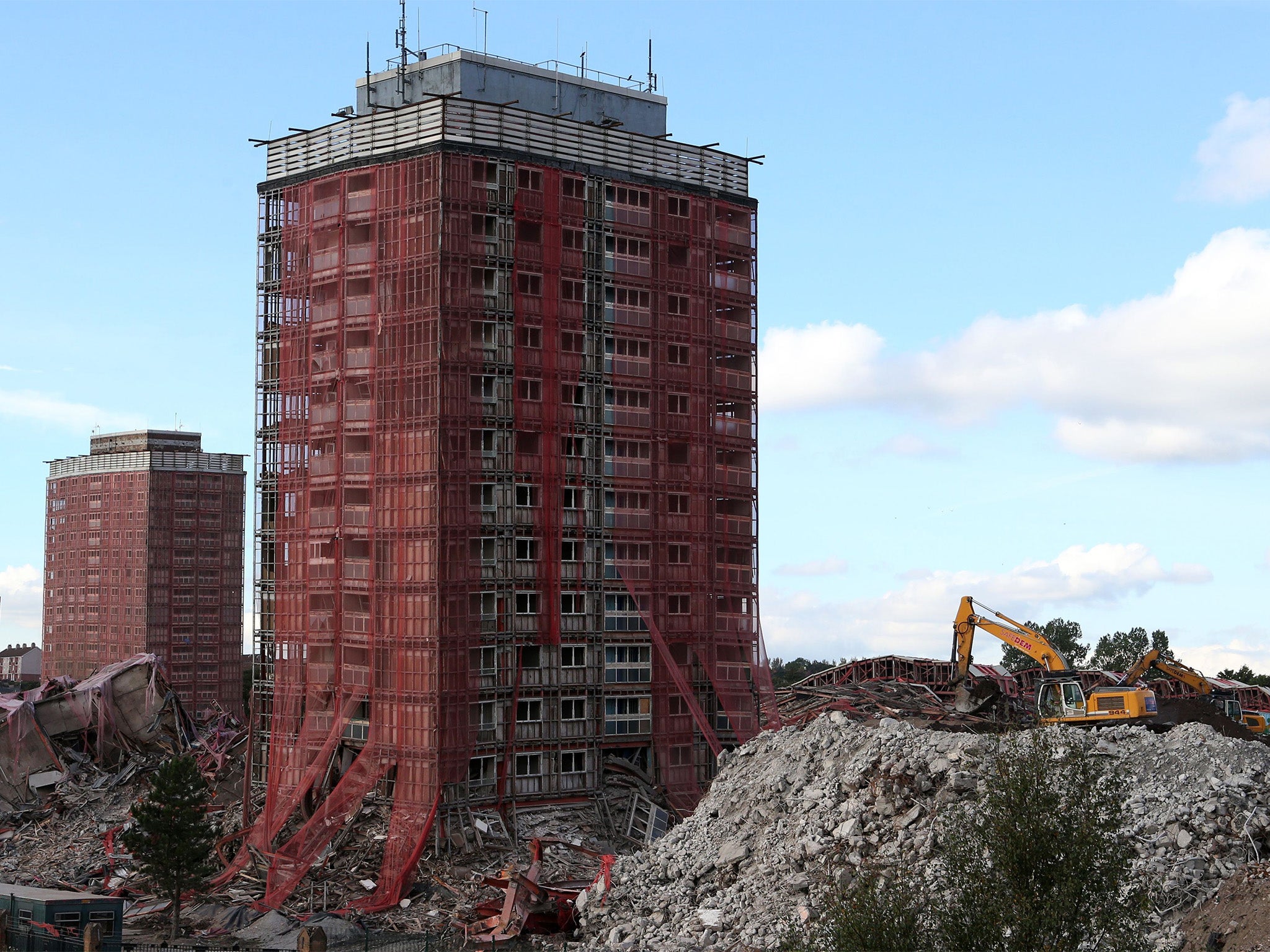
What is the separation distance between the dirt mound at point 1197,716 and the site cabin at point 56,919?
45.8 m

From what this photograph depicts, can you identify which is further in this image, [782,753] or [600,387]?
[600,387]

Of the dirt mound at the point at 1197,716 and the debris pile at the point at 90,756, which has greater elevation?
the dirt mound at the point at 1197,716

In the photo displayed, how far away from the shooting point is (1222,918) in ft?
132

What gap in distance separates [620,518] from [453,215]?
18.1 metres

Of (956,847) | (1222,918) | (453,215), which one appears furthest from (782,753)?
(453,215)

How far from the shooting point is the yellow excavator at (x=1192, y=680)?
78.2 m

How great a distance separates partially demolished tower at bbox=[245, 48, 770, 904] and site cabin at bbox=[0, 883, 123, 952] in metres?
11.1

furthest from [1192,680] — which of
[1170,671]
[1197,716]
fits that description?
[1197,716]

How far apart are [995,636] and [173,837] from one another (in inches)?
1636

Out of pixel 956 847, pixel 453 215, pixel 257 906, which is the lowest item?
pixel 257 906

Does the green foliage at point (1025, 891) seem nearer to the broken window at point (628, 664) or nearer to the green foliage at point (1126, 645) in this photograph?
the broken window at point (628, 664)

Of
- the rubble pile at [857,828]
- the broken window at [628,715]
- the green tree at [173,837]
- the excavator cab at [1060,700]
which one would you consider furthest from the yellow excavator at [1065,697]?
the green tree at [173,837]

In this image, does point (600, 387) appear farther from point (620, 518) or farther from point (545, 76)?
point (545, 76)

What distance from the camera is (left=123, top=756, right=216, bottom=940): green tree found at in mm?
60656
